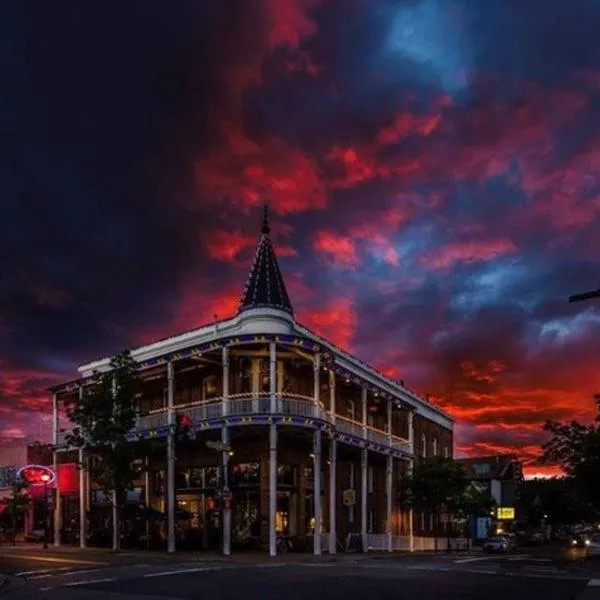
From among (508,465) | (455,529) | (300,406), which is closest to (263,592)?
(300,406)

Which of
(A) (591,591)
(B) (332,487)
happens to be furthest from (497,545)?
(A) (591,591)

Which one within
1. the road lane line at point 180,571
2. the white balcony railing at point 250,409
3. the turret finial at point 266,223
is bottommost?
the road lane line at point 180,571

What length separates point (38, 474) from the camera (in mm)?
53031

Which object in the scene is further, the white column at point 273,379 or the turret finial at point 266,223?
the turret finial at point 266,223

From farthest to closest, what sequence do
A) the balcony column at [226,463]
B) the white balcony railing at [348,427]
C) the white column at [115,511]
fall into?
the white balcony railing at [348,427] < the white column at [115,511] < the balcony column at [226,463]

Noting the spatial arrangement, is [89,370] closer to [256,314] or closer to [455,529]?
[256,314]

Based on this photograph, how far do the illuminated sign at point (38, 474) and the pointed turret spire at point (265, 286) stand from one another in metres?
17.3

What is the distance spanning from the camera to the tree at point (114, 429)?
42.6 meters

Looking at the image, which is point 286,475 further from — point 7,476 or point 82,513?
point 7,476

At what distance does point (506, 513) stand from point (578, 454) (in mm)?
68268

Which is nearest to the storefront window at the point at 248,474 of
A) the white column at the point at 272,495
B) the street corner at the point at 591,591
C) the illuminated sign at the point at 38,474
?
the white column at the point at 272,495

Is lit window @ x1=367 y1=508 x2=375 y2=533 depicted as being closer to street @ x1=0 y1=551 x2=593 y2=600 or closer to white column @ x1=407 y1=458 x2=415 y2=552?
white column @ x1=407 y1=458 x2=415 y2=552

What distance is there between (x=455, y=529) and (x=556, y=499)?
75.1 m

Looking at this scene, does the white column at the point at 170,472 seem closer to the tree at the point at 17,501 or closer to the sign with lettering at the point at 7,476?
the tree at the point at 17,501
